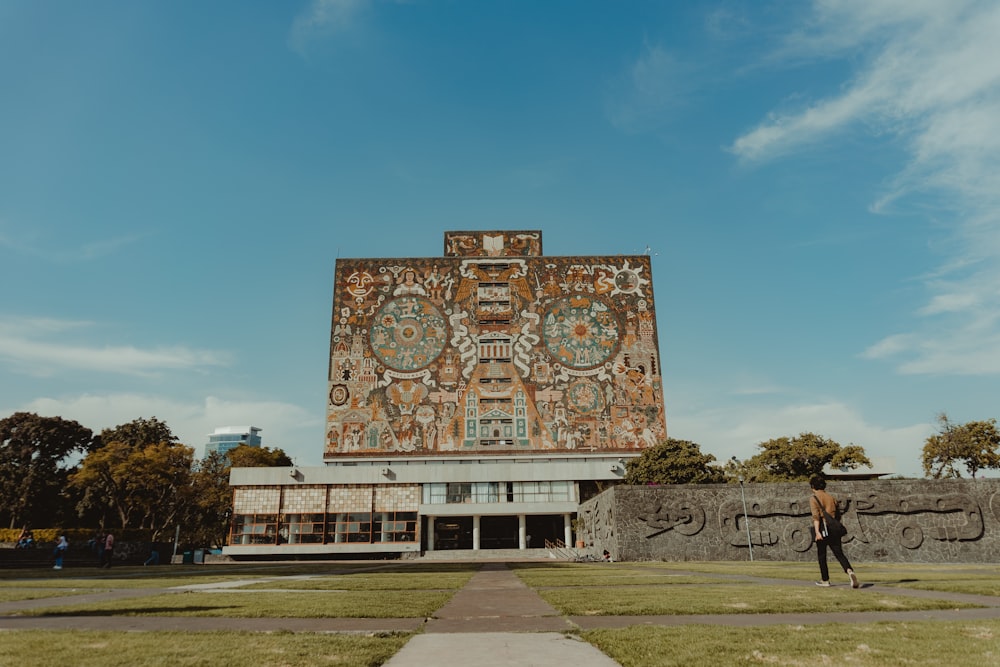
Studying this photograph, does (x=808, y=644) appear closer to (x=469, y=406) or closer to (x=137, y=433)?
(x=469, y=406)

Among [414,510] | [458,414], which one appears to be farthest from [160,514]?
[458,414]

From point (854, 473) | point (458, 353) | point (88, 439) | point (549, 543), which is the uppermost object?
point (458, 353)

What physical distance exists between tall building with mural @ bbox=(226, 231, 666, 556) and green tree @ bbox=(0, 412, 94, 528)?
20.7 m

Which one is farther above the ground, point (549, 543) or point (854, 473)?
point (854, 473)

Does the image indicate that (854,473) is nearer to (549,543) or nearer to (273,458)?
(549,543)

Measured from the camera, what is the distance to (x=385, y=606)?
795 centimetres

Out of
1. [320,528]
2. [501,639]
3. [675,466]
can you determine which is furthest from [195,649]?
[320,528]

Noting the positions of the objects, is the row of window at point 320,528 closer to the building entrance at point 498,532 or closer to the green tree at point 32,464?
the building entrance at point 498,532

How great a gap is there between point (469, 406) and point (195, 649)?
171ft

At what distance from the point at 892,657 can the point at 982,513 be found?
2754 cm

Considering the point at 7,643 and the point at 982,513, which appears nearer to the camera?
the point at 7,643

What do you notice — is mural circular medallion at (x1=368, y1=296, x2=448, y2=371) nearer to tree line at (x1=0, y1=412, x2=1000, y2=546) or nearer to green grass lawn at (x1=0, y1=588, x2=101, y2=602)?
tree line at (x1=0, y1=412, x2=1000, y2=546)

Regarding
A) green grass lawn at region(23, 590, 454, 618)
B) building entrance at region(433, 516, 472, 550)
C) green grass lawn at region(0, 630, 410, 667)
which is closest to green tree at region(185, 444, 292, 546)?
building entrance at region(433, 516, 472, 550)

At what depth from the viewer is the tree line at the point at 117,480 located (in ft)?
164
